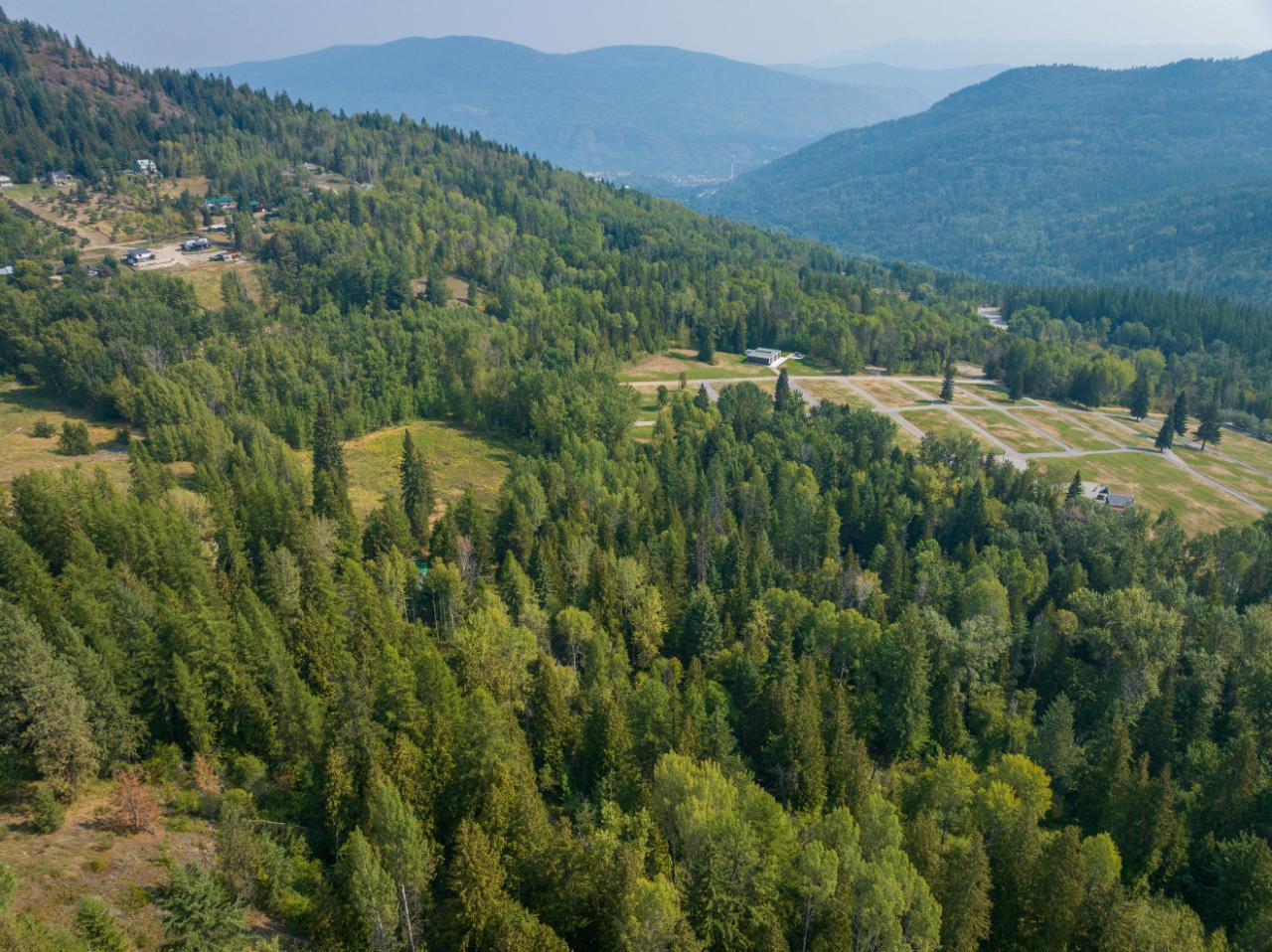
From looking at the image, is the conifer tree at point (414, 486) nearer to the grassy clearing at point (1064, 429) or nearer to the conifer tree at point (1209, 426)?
the grassy clearing at point (1064, 429)

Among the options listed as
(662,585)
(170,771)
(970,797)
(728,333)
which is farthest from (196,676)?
(728,333)

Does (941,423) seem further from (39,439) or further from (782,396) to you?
(39,439)

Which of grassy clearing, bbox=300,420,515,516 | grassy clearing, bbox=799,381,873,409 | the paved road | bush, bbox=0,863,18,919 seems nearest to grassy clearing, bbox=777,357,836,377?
the paved road

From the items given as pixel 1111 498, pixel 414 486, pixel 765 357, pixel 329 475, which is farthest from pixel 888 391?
pixel 329 475

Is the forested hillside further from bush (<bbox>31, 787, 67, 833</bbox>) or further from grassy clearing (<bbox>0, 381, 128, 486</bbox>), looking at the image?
grassy clearing (<bbox>0, 381, 128, 486</bbox>)

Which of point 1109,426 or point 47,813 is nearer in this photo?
point 47,813

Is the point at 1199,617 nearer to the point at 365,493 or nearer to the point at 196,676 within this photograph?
the point at 196,676
